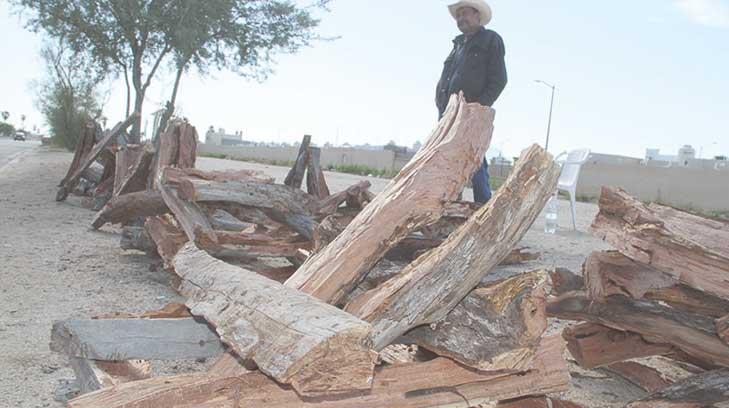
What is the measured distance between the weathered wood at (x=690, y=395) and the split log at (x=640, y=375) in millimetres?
532

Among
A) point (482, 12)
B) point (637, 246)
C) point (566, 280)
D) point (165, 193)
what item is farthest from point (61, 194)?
point (637, 246)

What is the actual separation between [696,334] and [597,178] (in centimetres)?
2578

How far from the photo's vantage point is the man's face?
216 inches

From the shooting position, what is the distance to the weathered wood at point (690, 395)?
271cm

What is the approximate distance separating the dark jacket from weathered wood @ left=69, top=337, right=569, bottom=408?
349cm

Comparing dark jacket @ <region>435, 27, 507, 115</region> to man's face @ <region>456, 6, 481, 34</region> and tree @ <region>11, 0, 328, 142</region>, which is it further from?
tree @ <region>11, 0, 328, 142</region>

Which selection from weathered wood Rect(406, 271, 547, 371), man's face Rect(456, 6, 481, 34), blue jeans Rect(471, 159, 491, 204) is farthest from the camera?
blue jeans Rect(471, 159, 491, 204)

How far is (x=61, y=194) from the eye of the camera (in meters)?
9.22

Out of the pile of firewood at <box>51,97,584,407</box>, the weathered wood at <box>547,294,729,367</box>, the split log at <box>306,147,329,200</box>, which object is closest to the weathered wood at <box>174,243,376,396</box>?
the pile of firewood at <box>51,97,584,407</box>

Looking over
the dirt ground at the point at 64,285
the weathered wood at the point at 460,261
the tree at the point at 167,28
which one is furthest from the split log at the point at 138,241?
the tree at the point at 167,28

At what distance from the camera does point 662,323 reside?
2.97m

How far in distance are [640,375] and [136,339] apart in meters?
2.47

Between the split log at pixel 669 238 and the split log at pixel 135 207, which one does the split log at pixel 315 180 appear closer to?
the split log at pixel 135 207

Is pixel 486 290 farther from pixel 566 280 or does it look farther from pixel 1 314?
pixel 1 314
